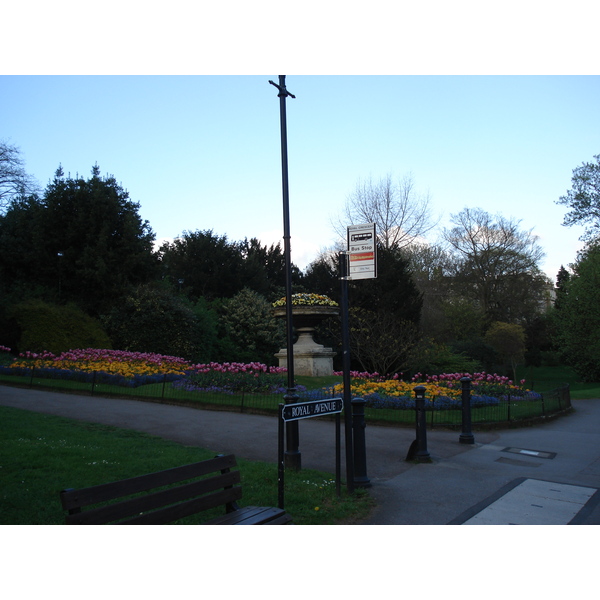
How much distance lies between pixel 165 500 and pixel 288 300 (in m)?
3.83

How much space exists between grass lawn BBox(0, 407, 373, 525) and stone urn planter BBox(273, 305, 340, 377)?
1142 centimetres

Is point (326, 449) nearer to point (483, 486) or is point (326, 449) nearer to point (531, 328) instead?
point (483, 486)

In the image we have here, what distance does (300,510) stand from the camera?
18.9 feet

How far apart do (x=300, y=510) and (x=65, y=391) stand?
1166 centimetres

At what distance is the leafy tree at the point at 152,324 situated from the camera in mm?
25250

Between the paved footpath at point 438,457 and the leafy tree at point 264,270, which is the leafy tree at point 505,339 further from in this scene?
the paved footpath at point 438,457

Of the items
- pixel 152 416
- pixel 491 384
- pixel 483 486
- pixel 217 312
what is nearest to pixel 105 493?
pixel 483 486

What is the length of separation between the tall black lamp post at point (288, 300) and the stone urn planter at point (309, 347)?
12151 mm

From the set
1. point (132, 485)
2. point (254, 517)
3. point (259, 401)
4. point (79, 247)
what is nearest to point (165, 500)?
point (132, 485)

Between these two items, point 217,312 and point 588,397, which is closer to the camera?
point 588,397

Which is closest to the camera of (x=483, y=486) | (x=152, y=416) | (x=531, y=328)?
(x=483, y=486)

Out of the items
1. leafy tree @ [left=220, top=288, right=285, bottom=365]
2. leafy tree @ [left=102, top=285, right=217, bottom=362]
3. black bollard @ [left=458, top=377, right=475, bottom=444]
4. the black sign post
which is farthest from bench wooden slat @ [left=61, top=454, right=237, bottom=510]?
leafy tree @ [left=220, top=288, right=285, bottom=365]

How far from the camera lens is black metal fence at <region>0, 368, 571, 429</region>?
40.8 feet

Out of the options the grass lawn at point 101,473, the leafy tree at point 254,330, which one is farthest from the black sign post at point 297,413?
the leafy tree at point 254,330
